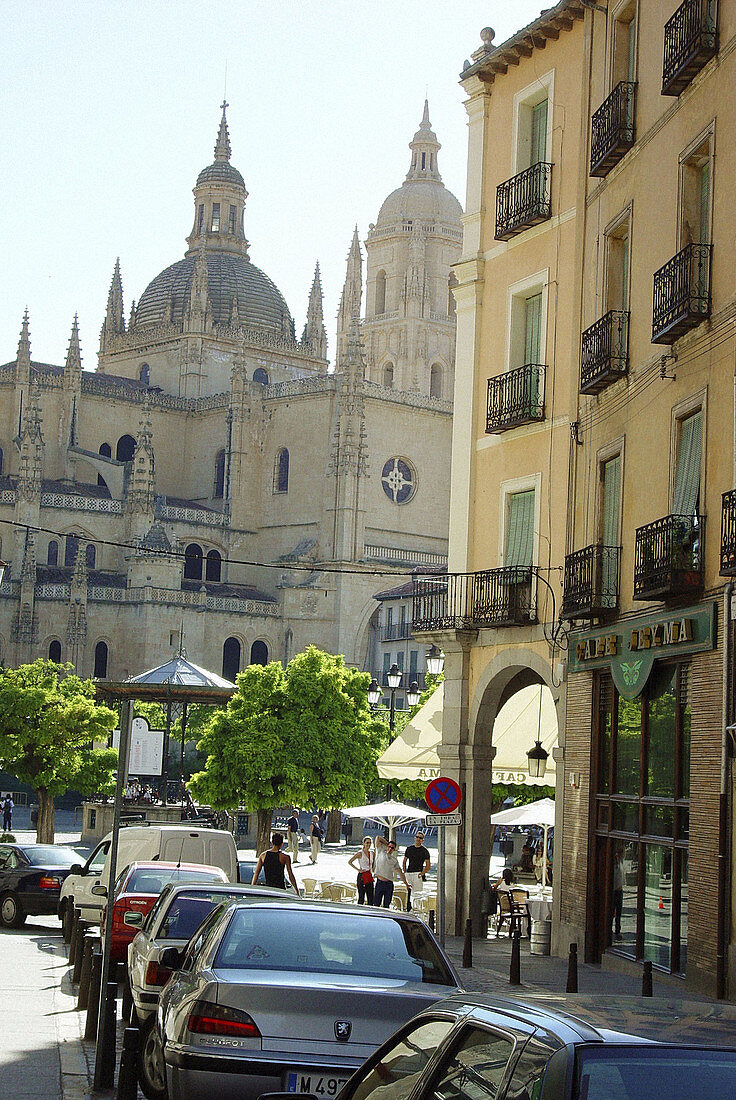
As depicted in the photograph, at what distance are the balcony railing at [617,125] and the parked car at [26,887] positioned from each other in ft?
41.7

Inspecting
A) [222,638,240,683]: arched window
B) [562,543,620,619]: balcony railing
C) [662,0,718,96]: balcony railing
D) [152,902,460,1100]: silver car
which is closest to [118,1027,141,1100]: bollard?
[152,902,460,1100]: silver car

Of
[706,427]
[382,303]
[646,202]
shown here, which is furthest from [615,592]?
[382,303]

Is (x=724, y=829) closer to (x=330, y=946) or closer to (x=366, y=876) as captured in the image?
(x=330, y=946)

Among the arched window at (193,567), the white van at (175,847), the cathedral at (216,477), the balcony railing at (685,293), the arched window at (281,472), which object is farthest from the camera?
the arched window at (281,472)

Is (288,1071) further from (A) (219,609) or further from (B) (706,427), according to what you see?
(A) (219,609)

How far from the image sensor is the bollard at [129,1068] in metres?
8.88

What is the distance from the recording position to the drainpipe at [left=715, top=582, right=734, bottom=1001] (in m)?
14.6

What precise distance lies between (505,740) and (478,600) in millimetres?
2424

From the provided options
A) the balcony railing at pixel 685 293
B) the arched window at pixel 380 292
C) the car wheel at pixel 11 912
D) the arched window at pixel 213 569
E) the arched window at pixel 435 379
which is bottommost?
the car wheel at pixel 11 912

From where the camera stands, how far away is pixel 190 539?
79750 millimetres

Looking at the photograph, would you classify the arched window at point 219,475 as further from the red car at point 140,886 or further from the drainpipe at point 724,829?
the drainpipe at point 724,829

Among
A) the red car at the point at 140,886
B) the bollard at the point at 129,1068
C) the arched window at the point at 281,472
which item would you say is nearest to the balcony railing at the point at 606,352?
the red car at the point at 140,886

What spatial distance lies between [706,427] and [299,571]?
6266 centimetres

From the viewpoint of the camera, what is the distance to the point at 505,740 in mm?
23703
